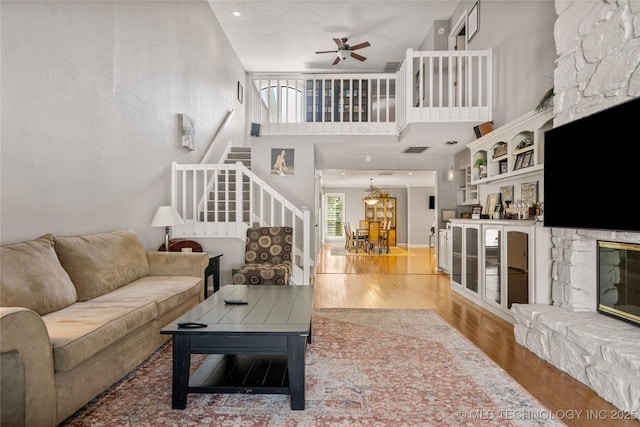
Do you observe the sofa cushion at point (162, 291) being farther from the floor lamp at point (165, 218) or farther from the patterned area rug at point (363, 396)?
the floor lamp at point (165, 218)

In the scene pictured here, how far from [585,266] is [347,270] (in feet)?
15.4

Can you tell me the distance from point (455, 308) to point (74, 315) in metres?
3.61

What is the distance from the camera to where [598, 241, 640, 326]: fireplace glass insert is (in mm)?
2270

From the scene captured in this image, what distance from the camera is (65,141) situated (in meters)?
2.79

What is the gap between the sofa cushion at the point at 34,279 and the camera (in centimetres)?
193

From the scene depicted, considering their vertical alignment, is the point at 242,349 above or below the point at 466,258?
below

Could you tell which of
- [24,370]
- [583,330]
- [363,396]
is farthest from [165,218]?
[583,330]

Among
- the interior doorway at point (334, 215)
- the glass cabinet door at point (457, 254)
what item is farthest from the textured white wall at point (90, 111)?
the interior doorway at point (334, 215)

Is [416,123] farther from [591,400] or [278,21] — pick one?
[591,400]

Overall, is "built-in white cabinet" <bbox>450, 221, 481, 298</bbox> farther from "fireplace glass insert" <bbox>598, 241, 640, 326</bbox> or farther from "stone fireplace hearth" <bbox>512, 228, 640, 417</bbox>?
"fireplace glass insert" <bbox>598, 241, 640, 326</bbox>

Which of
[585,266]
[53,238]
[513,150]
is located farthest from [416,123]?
[53,238]

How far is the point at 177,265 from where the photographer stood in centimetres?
347

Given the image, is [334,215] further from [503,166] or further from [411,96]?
[503,166]

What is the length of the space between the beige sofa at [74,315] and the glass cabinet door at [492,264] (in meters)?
3.05
